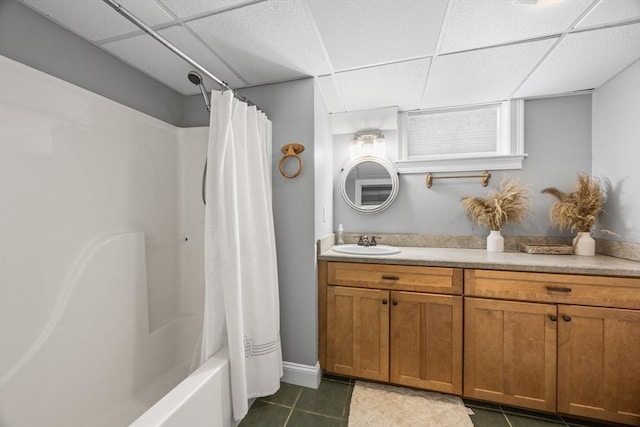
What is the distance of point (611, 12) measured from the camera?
112cm

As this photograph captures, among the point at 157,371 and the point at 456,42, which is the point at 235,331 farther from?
the point at 456,42

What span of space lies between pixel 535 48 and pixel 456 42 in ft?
1.53

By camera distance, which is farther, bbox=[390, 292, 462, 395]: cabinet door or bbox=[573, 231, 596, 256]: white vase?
bbox=[573, 231, 596, 256]: white vase

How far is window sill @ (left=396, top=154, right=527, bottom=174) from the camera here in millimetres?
1973

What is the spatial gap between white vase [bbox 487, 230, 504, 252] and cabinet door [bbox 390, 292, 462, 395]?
2.14 ft

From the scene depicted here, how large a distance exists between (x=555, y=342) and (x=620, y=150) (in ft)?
4.44

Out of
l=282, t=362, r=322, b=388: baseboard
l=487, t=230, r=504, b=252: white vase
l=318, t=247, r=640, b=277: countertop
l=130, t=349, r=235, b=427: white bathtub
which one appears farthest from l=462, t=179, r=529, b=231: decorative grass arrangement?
l=130, t=349, r=235, b=427: white bathtub

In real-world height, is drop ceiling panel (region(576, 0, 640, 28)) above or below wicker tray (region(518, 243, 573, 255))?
above

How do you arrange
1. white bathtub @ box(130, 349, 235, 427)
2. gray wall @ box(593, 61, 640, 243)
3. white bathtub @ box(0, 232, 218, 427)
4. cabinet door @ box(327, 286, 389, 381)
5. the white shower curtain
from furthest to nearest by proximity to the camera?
cabinet door @ box(327, 286, 389, 381)
gray wall @ box(593, 61, 640, 243)
the white shower curtain
white bathtub @ box(0, 232, 218, 427)
white bathtub @ box(130, 349, 235, 427)

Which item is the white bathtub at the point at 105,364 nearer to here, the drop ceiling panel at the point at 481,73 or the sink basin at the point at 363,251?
the sink basin at the point at 363,251

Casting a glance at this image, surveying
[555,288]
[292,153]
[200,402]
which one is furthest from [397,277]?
[200,402]

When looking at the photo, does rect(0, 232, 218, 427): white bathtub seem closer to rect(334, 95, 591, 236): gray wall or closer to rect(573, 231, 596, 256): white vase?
rect(334, 95, 591, 236): gray wall

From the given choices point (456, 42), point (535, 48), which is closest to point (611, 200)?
point (535, 48)

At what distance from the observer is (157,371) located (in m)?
1.50
